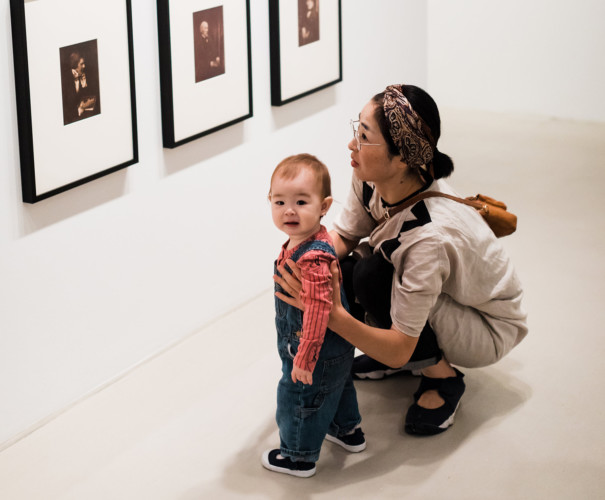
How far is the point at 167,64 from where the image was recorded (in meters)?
3.52

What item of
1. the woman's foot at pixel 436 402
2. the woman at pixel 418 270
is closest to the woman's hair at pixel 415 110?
the woman at pixel 418 270

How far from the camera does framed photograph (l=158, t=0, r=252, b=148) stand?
3.54 m

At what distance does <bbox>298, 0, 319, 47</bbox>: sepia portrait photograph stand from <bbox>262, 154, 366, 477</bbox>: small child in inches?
65.5

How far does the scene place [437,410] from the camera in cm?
334

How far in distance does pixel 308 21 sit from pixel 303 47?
12cm

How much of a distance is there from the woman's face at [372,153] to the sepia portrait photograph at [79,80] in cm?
90

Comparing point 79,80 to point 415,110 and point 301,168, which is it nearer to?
point 301,168

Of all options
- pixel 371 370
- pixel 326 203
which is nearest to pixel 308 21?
pixel 371 370

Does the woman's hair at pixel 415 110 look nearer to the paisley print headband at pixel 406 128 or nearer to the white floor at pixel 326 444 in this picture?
the paisley print headband at pixel 406 128

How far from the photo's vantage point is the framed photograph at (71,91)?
116 inches

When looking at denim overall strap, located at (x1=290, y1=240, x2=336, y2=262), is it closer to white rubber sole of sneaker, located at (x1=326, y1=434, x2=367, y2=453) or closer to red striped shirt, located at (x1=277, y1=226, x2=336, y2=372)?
red striped shirt, located at (x1=277, y1=226, x2=336, y2=372)

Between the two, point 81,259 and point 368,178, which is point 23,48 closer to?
point 81,259

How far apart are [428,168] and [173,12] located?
3.72ft

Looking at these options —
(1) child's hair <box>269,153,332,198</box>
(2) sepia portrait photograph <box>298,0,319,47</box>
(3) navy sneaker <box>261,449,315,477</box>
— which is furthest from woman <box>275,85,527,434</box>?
(2) sepia portrait photograph <box>298,0,319,47</box>
